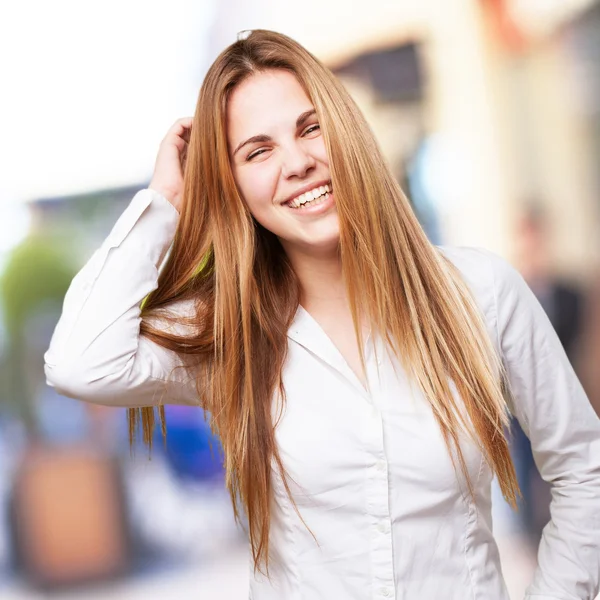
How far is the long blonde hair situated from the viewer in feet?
4.50

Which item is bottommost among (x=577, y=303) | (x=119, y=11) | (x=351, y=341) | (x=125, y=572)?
(x=125, y=572)

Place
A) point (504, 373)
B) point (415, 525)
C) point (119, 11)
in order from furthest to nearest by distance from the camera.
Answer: point (119, 11)
point (504, 373)
point (415, 525)

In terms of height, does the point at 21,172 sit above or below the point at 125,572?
above

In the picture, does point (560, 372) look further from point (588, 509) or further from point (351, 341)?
point (351, 341)

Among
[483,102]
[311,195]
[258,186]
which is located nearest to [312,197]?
[311,195]

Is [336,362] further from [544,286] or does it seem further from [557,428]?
[544,286]

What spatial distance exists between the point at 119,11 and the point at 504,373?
2275mm

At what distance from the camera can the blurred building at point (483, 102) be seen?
3.08m

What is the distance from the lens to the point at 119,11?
299 cm

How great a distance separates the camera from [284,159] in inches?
54.6

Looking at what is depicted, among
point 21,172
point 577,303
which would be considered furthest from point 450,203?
point 21,172

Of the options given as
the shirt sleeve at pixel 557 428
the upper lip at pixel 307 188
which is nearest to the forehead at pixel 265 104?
the upper lip at pixel 307 188

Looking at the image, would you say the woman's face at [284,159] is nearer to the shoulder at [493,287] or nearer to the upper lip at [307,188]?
the upper lip at [307,188]

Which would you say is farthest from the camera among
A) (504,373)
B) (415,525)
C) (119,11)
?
(119,11)
